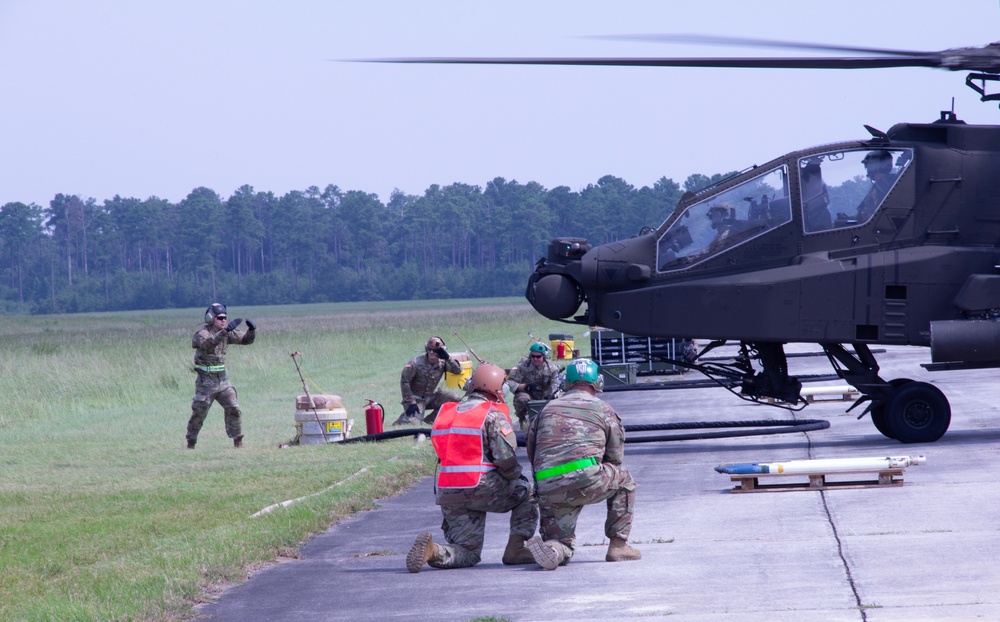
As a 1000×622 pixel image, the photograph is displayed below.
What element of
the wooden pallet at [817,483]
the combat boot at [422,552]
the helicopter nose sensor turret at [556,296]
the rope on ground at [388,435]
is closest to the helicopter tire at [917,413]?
the wooden pallet at [817,483]

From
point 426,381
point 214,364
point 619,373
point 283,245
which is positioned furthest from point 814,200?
point 283,245

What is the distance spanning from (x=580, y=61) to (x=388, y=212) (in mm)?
175966

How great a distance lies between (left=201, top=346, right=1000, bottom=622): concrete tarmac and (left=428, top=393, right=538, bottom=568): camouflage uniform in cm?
16

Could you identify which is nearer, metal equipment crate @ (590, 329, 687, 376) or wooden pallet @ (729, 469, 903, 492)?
wooden pallet @ (729, 469, 903, 492)

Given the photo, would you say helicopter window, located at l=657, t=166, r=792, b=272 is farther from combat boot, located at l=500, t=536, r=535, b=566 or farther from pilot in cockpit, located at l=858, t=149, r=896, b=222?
combat boot, located at l=500, t=536, r=535, b=566

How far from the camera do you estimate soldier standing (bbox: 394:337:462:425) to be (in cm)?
1883

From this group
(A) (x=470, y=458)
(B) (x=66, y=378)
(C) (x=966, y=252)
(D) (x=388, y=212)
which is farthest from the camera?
(D) (x=388, y=212)

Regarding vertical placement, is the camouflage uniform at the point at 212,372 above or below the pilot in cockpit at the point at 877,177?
below

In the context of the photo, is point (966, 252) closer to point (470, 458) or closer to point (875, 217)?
point (875, 217)

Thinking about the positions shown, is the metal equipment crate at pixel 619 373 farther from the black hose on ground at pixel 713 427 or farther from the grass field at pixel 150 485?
the black hose on ground at pixel 713 427

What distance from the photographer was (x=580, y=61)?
10.8m

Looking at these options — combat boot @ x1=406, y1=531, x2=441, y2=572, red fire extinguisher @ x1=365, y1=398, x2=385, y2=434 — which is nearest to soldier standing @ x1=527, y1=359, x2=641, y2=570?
combat boot @ x1=406, y1=531, x2=441, y2=572

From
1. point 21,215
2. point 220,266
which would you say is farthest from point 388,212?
point 21,215

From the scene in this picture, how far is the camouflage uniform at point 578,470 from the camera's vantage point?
8.66 m
